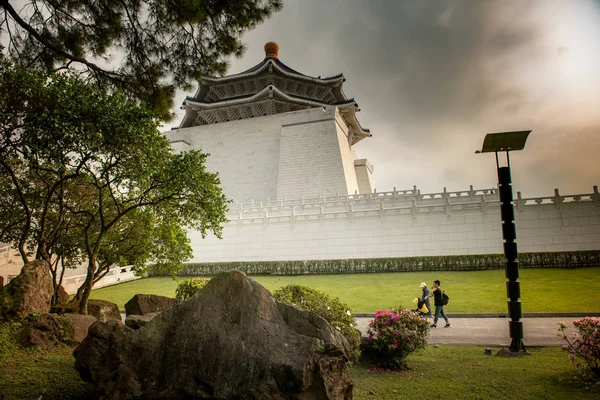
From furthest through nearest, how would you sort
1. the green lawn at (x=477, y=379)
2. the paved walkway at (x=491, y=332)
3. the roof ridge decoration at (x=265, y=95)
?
the roof ridge decoration at (x=265, y=95), the paved walkway at (x=491, y=332), the green lawn at (x=477, y=379)

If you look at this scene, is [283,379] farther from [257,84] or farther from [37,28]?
[257,84]

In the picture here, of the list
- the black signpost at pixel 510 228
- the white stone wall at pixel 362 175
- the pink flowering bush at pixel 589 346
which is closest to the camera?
the pink flowering bush at pixel 589 346

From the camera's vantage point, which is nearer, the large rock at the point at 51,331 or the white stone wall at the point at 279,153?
the large rock at the point at 51,331

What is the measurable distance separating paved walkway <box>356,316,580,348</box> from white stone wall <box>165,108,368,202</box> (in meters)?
16.7

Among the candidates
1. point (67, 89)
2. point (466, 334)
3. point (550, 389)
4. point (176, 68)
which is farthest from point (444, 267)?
point (67, 89)

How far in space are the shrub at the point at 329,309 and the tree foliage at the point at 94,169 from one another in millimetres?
2495

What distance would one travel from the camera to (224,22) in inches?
254

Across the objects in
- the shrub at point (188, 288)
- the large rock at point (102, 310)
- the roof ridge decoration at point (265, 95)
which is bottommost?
the large rock at point (102, 310)

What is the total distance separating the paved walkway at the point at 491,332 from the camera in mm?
7172

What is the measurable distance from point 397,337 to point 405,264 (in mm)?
11178

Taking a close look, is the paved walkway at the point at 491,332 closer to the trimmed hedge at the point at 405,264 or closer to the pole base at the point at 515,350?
the pole base at the point at 515,350

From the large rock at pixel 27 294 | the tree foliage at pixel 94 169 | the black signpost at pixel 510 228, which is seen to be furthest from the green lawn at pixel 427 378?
the tree foliage at pixel 94 169

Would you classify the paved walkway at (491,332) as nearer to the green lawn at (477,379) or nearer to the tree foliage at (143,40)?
the green lawn at (477,379)

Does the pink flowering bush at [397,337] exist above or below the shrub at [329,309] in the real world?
below
